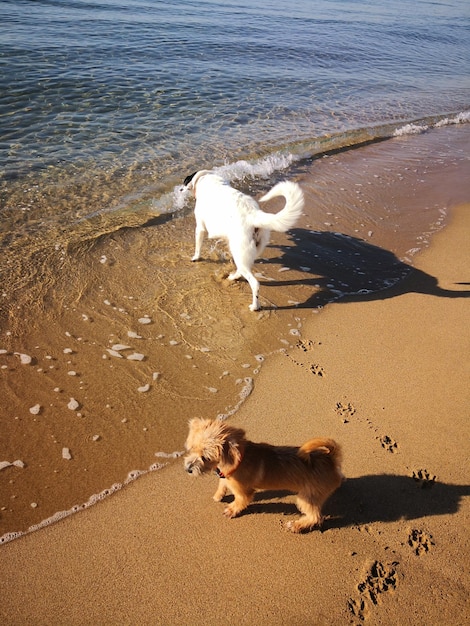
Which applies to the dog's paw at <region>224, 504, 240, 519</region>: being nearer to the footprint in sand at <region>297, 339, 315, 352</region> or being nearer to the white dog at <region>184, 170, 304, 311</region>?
the footprint in sand at <region>297, 339, 315, 352</region>

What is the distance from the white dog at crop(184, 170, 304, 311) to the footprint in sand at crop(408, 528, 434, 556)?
9.47ft

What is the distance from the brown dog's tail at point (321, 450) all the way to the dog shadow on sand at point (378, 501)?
493 millimetres

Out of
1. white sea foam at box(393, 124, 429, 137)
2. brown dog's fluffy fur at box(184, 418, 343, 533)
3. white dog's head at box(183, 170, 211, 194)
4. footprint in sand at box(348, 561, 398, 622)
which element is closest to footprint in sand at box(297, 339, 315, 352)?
brown dog's fluffy fur at box(184, 418, 343, 533)

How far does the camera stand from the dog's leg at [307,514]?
287 centimetres

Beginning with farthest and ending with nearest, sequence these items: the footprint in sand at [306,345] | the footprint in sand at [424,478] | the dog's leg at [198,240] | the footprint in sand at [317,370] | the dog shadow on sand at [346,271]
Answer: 1. the dog's leg at [198,240]
2. the dog shadow on sand at [346,271]
3. the footprint in sand at [306,345]
4. the footprint in sand at [317,370]
5. the footprint in sand at [424,478]

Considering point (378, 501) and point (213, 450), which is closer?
point (213, 450)

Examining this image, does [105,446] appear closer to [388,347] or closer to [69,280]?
[69,280]

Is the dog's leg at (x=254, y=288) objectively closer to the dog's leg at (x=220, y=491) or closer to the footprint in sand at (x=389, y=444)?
the footprint in sand at (x=389, y=444)

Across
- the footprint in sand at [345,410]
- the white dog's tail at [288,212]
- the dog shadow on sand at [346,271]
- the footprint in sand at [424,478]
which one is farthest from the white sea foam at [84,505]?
the white dog's tail at [288,212]

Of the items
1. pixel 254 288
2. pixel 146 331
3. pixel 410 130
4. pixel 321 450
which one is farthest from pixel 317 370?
pixel 410 130

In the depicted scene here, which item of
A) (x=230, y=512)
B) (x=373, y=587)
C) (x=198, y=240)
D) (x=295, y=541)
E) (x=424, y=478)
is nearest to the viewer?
(x=373, y=587)

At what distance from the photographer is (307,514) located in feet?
9.56

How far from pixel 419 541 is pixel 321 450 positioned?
2.96 ft

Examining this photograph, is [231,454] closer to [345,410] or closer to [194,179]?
[345,410]
